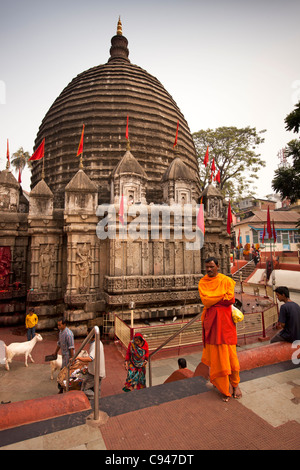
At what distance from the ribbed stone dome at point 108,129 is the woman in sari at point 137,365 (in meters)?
8.89

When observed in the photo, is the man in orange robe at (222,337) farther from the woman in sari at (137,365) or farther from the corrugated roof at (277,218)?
the corrugated roof at (277,218)

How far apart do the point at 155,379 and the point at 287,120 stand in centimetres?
1131

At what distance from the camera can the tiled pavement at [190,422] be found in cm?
239

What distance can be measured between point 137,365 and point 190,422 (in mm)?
2410

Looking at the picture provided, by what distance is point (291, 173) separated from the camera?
36.1 feet

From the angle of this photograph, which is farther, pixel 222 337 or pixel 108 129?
pixel 108 129

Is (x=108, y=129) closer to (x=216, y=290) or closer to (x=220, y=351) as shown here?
(x=216, y=290)

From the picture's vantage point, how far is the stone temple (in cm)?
1030

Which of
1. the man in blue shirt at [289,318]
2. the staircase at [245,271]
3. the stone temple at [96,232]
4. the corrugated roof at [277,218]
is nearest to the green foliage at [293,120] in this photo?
the stone temple at [96,232]

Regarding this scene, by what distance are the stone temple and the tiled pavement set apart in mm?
6720

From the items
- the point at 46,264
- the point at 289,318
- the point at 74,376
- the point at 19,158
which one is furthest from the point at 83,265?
→ the point at 19,158

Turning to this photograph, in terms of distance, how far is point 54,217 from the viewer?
11.3 meters
